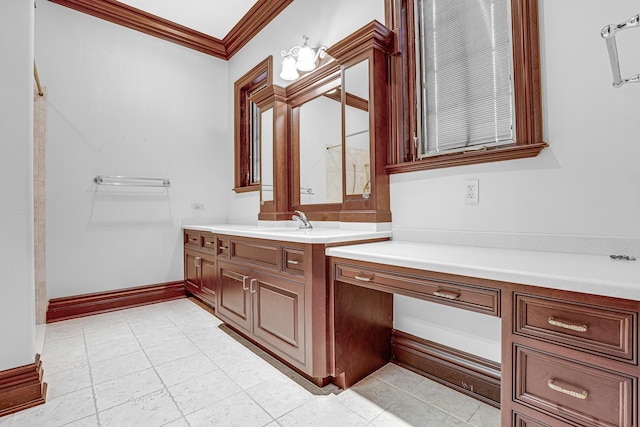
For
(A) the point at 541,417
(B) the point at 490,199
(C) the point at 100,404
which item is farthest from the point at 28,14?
(A) the point at 541,417

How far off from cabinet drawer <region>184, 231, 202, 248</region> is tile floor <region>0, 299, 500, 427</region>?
1.00m

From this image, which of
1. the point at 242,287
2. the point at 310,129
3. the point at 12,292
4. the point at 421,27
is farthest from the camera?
the point at 310,129

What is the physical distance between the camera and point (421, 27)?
179 cm

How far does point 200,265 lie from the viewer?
2969mm

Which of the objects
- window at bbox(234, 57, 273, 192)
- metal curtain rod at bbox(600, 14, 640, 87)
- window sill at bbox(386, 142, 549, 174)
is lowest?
window sill at bbox(386, 142, 549, 174)

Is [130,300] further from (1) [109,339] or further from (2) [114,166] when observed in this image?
(2) [114,166]

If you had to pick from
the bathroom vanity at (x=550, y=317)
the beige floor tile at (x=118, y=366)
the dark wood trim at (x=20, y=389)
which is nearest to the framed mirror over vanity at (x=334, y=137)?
the bathroom vanity at (x=550, y=317)

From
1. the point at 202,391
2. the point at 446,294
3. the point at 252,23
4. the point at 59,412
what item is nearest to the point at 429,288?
the point at 446,294

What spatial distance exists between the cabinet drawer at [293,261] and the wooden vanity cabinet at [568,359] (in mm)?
942

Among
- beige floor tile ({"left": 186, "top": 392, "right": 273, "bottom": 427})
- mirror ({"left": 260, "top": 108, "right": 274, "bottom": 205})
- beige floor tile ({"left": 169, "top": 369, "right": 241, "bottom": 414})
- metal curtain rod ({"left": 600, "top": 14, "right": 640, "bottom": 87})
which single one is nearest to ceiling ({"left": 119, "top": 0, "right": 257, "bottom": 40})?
mirror ({"left": 260, "top": 108, "right": 274, "bottom": 205})

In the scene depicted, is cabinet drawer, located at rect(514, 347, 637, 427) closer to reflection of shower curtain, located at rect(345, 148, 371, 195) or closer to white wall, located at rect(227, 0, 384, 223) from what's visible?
reflection of shower curtain, located at rect(345, 148, 371, 195)

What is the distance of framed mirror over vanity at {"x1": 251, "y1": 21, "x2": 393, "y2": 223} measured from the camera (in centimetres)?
187

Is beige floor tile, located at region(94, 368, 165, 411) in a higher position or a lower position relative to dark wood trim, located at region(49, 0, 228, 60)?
lower

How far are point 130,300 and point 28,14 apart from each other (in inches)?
95.7
